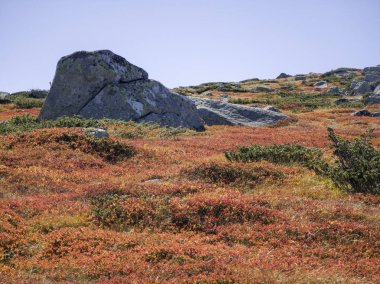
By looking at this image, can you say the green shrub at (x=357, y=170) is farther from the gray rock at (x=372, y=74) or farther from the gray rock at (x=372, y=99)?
the gray rock at (x=372, y=74)

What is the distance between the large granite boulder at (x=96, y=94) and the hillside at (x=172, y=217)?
11309mm

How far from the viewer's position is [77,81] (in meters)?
33.4

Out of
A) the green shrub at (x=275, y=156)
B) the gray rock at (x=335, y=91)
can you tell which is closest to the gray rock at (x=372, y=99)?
the gray rock at (x=335, y=91)

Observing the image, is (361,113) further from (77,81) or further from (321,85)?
(321,85)

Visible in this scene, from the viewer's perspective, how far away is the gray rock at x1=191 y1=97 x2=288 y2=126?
39.5 m

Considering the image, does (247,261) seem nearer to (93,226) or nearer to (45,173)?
(93,226)

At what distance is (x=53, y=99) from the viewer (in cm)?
3372

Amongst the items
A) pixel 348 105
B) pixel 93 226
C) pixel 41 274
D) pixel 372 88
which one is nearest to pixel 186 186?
pixel 93 226

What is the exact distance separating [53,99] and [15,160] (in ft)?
52.4

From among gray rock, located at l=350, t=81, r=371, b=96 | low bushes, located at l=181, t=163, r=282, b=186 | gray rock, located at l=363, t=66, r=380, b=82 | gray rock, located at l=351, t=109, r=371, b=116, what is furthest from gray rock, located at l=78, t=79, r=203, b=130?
gray rock, located at l=363, t=66, r=380, b=82

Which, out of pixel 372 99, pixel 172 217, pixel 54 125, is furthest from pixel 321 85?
pixel 172 217

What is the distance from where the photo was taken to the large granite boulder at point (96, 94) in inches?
1316

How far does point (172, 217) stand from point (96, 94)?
2373 centimetres

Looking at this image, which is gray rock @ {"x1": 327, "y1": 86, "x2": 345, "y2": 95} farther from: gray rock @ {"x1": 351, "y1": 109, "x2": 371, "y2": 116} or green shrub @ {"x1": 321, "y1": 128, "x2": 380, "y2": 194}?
green shrub @ {"x1": 321, "y1": 128, "x2": 380, "y2": 194}
